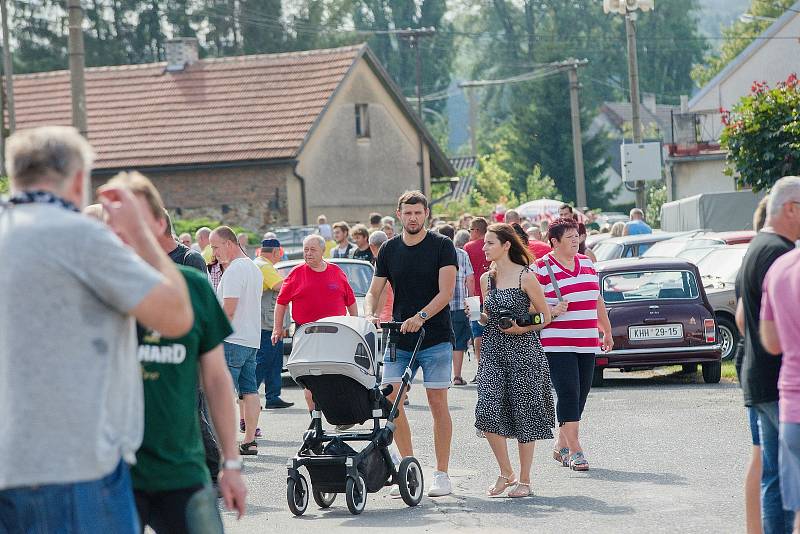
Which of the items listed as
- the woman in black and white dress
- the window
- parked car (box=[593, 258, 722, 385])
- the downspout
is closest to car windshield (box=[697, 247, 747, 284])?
parked car (box=[593, 258, 722, 385])

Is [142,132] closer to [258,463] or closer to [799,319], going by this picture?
[258,463]

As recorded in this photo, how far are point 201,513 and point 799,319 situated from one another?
2.30 metres

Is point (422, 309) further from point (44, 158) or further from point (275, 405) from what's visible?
point (275, 405)

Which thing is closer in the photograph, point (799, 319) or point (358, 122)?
point (799, 319)

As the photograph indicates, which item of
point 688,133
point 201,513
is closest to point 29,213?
point 201,513

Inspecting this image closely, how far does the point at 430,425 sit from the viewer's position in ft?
46.6

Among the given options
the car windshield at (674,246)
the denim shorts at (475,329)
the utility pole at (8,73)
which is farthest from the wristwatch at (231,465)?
the utility pole at (8,73)

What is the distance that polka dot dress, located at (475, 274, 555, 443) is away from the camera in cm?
1017

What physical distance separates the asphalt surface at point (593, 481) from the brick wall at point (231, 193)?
2926 centimetres

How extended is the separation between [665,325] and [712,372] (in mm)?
846

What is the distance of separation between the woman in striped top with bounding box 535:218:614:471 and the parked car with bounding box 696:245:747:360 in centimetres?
760

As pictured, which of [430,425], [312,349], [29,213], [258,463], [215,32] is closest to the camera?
[29,213]

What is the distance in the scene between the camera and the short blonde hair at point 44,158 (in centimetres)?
409

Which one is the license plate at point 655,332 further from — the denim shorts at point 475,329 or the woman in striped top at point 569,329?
the woman in striped top at point 569,329
